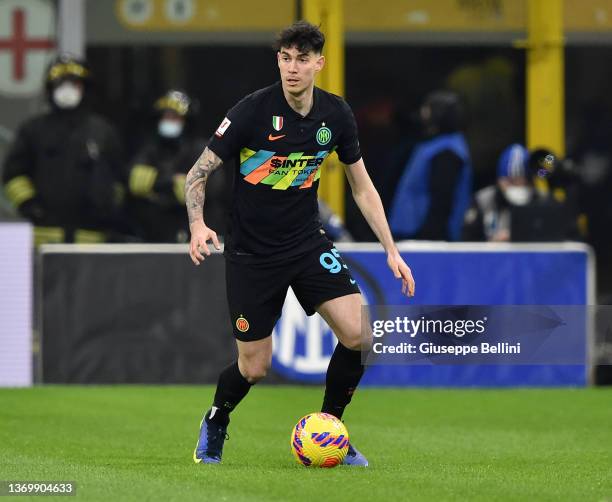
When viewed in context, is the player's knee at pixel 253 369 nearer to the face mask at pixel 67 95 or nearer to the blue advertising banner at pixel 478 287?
the blue advertising banner at pixel 478 287

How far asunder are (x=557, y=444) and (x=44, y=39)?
366 inches

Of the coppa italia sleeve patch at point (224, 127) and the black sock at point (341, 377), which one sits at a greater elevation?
the coppa italia sleeve patch at point (224, 127)

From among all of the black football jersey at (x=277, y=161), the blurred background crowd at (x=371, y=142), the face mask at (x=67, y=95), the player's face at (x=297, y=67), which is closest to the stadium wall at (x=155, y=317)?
the blurred background crowd at (x=371, y=142)

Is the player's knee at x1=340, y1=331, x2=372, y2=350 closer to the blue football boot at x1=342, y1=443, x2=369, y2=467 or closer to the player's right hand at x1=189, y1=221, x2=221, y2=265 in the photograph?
the blue football boot at x1=342, y1=443, x2=369, y2=467

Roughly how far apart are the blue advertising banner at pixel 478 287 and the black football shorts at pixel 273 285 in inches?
212

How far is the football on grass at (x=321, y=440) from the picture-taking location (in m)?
8.25

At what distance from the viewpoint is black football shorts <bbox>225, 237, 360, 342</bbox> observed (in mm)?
8352

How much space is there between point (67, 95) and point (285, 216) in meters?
7.25

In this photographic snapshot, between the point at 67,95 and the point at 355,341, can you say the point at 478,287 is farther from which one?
the point at 355,341

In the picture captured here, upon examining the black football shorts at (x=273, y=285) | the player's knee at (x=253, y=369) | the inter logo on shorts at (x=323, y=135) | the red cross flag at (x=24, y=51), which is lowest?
the player's knee at (x=253, y=369)

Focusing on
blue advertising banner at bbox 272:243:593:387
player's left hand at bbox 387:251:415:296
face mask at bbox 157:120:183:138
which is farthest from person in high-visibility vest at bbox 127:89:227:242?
player's left hand at bbox 387:251:415:296

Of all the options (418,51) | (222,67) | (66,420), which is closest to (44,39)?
(222,67)

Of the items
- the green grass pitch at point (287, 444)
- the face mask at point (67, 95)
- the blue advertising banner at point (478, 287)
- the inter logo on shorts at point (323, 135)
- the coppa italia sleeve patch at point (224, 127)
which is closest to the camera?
the green grass pitch at point (287, 444)

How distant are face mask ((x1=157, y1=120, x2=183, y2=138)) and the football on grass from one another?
7216 mm
